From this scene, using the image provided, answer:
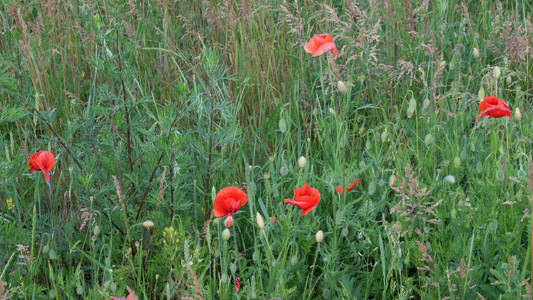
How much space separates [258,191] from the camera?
6.33 ft

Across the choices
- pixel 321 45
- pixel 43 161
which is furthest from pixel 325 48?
pixel 43 161

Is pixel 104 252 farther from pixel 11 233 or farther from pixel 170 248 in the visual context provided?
pixel 170 248

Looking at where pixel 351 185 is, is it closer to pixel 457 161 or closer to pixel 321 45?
pixel 457 161

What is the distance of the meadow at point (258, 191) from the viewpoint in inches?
58.3

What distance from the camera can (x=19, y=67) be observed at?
261cm

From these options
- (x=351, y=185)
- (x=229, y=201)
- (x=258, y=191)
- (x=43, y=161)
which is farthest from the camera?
(x=258, y=191)

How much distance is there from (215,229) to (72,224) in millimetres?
415

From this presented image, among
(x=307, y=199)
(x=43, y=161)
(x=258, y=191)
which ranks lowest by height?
(x=258, y=191)


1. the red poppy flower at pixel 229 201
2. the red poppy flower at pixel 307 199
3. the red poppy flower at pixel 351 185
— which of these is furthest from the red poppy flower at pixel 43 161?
the red poppy flower at pixel 351 185

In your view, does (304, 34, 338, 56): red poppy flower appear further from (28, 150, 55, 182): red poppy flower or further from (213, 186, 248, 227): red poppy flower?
(28, 150, 55, 182): red poppy flower

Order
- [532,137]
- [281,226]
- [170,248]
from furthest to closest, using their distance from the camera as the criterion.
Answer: [532,137] → [281,226] → [170,248]

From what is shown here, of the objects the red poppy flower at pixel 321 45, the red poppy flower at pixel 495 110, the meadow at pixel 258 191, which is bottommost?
the meadow at pixel 258 191

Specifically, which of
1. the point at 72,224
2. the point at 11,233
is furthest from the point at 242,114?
the point at 11,233

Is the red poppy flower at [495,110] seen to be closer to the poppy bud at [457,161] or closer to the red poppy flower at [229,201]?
the poppy bud at [457,161]
